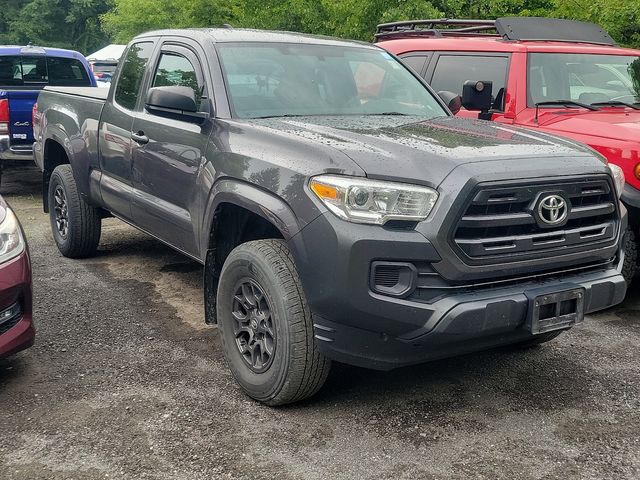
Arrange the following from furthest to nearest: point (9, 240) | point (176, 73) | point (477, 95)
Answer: point (477, 95) < point (176, 73) < point (9, 240)

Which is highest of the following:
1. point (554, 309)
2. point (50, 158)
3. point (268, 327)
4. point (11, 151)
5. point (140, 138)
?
point (140, 138)

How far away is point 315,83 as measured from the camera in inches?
181

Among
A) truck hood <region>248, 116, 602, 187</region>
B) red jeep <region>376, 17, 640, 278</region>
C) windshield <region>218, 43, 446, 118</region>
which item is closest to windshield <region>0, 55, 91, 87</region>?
red jeep <region>376, 17, 640, 278</region>

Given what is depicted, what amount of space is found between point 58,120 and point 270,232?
11.0ft

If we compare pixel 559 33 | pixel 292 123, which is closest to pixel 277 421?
pixel 292 123

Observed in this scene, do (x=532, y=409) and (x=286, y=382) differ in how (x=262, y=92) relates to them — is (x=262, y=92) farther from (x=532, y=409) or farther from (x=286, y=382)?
(x=532, y=409)

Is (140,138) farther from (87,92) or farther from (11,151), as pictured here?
(11,151)

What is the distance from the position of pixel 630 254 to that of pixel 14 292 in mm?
3849

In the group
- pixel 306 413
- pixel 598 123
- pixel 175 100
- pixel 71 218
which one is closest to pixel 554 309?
pixel 306 413

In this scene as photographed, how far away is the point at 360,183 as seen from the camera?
3.25 metres

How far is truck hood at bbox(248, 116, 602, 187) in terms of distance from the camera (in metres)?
3.31

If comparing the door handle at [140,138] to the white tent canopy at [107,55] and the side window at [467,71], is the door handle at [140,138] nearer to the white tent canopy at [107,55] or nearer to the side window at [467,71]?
the side window at [467,71]

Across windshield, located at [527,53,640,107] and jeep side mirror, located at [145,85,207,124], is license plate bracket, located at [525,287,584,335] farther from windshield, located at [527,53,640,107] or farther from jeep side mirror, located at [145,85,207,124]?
windshield, located at [527,53,640,107]

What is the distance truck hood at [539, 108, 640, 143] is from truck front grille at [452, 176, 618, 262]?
5.58ft
